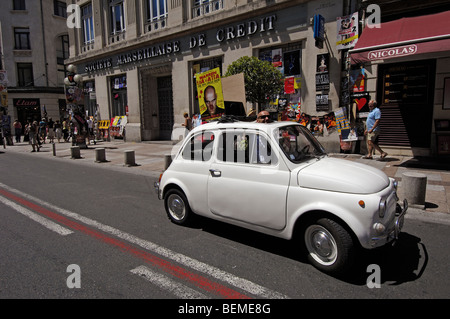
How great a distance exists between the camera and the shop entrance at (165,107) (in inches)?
745

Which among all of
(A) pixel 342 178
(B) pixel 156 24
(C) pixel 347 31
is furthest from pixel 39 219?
(B) pixel 156 24

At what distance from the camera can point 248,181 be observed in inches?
146

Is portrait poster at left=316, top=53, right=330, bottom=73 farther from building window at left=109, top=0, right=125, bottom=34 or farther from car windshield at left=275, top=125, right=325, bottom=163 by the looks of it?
building window at left=109, top=0, right=125, bottom=34

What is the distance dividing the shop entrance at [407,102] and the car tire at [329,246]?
29.5ft

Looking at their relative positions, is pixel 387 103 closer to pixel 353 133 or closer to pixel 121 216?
pixel 353 133

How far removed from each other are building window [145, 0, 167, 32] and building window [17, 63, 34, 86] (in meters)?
24.1

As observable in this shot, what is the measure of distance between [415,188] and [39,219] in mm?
6861

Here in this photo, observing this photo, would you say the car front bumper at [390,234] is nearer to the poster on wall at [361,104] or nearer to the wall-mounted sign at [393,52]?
the wall-mounted sign at [393,52]

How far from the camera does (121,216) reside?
5254 mm

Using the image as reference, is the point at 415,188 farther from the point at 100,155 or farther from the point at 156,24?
the point at 156,24

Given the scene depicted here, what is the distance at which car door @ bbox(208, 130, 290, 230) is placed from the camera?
350cm

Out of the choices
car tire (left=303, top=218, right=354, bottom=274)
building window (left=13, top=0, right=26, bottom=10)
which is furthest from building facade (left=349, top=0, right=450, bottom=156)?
building window (left=13, top=0, right=26, bottom=10)
